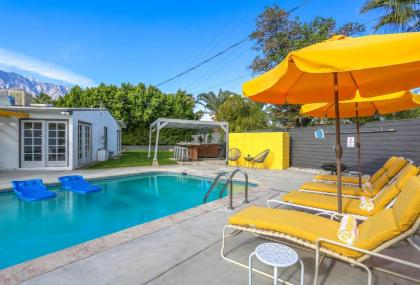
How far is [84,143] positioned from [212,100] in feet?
58.4

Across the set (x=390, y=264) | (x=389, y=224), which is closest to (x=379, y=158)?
(x=390, y=264)

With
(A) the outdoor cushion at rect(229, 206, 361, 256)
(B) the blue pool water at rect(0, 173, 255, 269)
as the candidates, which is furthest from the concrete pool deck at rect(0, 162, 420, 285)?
(B) the blue pool water at rect(0, 173, 255, 269)

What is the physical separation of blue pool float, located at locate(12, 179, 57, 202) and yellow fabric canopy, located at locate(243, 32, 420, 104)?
6867mm

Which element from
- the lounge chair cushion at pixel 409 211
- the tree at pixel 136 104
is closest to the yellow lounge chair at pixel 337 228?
the lounge chair cushion at pixel 409 211

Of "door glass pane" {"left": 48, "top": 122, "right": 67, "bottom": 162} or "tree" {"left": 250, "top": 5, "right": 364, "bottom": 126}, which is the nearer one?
"door glass pane" {"left": 48, "top": 122, "right": 67, "bottom": 162}

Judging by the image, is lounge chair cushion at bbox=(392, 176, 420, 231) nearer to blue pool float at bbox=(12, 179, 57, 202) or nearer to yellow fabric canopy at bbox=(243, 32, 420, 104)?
yellow fabric canopy at bbox=(243, 32, 420, 104)

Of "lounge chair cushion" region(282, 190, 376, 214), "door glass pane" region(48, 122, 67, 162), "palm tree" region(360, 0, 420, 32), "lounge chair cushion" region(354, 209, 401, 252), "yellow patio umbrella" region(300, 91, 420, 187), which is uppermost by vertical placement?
"palm tree" region(360, 0, 420, 32)

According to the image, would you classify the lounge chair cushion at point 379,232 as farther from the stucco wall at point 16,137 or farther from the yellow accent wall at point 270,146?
the stucco wall at point 16,137

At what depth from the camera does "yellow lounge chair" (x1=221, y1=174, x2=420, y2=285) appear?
6.70 ft

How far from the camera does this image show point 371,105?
241 inches

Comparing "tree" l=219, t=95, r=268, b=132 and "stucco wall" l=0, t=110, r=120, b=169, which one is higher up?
"tree" l=219, t=95, r=268, b=132

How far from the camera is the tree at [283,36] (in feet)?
50.6

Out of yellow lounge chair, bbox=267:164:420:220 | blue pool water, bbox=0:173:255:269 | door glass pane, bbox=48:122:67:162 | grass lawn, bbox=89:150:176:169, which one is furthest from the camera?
grass lawn, bbox=89:150:176:169

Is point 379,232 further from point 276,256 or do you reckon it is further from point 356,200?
point 356,200
